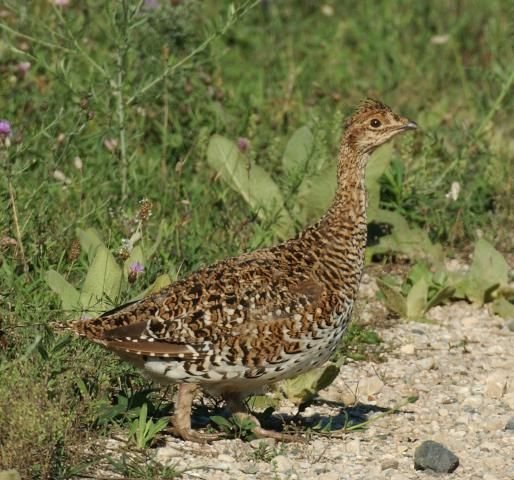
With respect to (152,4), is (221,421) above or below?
below

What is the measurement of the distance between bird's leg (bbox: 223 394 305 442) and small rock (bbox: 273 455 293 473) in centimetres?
21

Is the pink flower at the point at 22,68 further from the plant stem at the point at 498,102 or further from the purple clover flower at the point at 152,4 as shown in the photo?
the plant stem at the point at 498,102

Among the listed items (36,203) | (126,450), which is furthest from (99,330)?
(36,203)

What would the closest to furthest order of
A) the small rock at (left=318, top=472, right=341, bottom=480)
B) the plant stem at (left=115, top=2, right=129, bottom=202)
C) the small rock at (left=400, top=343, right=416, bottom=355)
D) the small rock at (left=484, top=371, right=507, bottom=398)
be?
1. the small rock at (left=318, top=472, right=341, bottom=480)
2. the small rock at (left=484, top=371, right=507, bottom=398)
3. the small rock at (left=400, top=343, right=416, bottom=355)
4. the plant stem at (left=115, top=2, right=129, bottom=202)

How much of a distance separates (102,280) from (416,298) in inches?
81.9

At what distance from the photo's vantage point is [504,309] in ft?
25.3

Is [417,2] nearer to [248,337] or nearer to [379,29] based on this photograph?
[379,29]

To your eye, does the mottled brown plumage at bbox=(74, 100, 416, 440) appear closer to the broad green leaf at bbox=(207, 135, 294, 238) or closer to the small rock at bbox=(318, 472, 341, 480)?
the small rock at bbox=(318, 472, 341, 480)

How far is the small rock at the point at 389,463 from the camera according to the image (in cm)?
565

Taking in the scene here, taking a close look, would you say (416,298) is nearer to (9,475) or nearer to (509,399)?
(509,399)

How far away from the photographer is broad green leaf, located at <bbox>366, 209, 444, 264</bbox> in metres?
8.14

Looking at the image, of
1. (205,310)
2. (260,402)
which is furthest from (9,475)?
(260,402)

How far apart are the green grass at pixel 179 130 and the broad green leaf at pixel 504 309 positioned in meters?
0.88

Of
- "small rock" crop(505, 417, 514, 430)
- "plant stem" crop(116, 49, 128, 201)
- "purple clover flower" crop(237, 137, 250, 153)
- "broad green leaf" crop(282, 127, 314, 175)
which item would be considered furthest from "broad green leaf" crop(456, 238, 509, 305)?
"plant stem" crop(116, 49, 128, 201)
